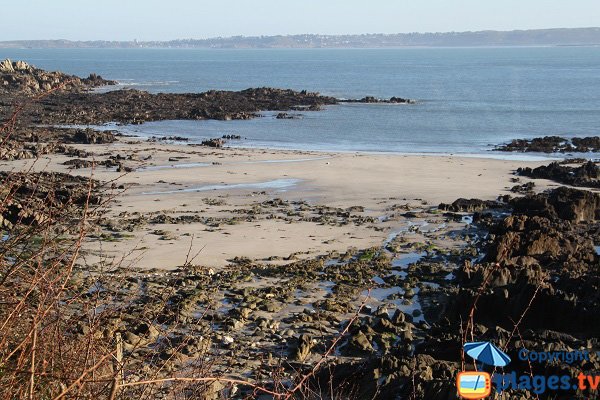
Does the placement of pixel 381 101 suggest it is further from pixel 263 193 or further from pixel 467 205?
pixel 467 205

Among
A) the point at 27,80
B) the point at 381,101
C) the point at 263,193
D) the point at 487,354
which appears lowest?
the point at 381,101

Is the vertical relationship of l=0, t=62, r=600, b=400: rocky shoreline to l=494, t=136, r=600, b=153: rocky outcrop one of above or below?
above

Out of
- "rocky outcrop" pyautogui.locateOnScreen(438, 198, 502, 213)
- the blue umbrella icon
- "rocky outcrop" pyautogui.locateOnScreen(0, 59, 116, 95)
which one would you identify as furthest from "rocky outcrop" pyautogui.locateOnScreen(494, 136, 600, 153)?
the blue umbrella icon

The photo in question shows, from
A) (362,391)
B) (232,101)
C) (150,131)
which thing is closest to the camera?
(362,391)

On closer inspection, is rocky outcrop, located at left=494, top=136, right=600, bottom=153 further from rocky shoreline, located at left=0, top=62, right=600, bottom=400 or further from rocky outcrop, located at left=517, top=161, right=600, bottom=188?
rocky outcrop, located at left=517, top=161, right=600, bottom=188

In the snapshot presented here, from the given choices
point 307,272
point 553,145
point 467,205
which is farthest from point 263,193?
point 553,145

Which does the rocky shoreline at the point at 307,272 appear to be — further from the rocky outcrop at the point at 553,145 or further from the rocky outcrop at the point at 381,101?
the rocky outcrop at the point at 381,101

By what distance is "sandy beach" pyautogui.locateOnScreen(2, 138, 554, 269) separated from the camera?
1797 cm

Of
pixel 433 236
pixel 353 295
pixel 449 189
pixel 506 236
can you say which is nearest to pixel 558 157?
pixel 449 189

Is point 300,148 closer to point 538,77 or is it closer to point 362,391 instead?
point 362,391

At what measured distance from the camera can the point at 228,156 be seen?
3459 cm

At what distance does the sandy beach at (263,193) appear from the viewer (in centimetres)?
1797

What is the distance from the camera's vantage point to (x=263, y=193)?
25.1 m

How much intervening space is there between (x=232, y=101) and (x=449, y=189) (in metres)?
38.7
